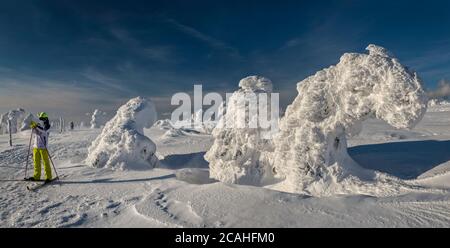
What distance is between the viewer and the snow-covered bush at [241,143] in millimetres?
8844

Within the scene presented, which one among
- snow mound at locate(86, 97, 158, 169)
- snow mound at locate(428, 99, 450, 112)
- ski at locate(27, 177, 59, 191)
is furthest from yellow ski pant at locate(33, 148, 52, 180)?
snow mound at locate(428, 99, 450, 112)

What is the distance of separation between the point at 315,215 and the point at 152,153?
7.74 m

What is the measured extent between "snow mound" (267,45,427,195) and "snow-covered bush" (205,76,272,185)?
0.97m

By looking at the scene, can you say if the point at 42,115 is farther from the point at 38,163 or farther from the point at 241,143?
the point at 241,143

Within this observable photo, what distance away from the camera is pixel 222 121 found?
9.73 meters

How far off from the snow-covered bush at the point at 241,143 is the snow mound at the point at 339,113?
971 mm

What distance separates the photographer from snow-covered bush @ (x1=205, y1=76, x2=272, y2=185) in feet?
29.0

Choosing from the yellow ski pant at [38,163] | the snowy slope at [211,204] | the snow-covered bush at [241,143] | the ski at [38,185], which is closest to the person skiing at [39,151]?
the yellow ski pant at [38,163]

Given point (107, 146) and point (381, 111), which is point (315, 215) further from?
point (107, 146)

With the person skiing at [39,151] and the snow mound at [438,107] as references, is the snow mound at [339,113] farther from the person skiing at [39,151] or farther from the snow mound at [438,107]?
the snow mound at [438,107]

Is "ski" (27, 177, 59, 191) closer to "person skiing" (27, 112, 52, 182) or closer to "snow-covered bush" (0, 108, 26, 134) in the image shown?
"person skiing" (27, 112, 52, 182)

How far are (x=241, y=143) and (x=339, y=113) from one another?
3228mm

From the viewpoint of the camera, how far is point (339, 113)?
285 inches
